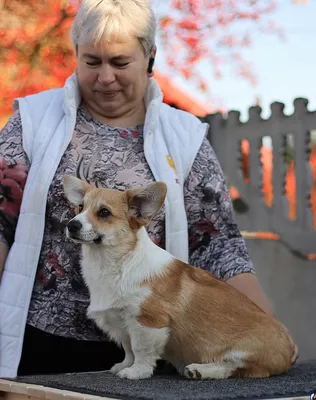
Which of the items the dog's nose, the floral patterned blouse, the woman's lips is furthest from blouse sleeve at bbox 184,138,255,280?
the dog's nose

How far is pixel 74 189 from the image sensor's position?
2.12 meters

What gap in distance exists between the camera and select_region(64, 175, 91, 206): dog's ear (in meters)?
2.10

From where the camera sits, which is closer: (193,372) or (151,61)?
(193,372)

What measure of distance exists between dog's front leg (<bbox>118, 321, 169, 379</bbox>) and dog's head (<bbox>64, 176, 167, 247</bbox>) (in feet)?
0.79

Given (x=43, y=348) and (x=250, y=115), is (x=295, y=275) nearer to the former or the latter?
(x=250, y=115)

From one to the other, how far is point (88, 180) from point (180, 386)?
2.70 ft

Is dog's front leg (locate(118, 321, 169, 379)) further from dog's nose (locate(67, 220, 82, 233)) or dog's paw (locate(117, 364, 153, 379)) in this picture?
dog's nose (locate(67, 220, 82, 233))

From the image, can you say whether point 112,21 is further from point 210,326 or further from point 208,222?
point 210,326

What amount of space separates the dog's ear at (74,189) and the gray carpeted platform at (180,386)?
0.49 m

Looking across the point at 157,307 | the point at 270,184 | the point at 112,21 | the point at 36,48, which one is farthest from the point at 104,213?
the point at 36,48

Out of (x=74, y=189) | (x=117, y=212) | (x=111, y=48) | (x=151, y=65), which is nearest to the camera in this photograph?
(x=117, y=212)

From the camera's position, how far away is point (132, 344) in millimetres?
1992

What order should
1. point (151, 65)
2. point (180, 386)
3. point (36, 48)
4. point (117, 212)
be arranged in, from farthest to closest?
1. point (36, 48)
2. point (151, 65)
3. point (117, 212)
4. point (180, 386)

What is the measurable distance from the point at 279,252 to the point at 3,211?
347cm
